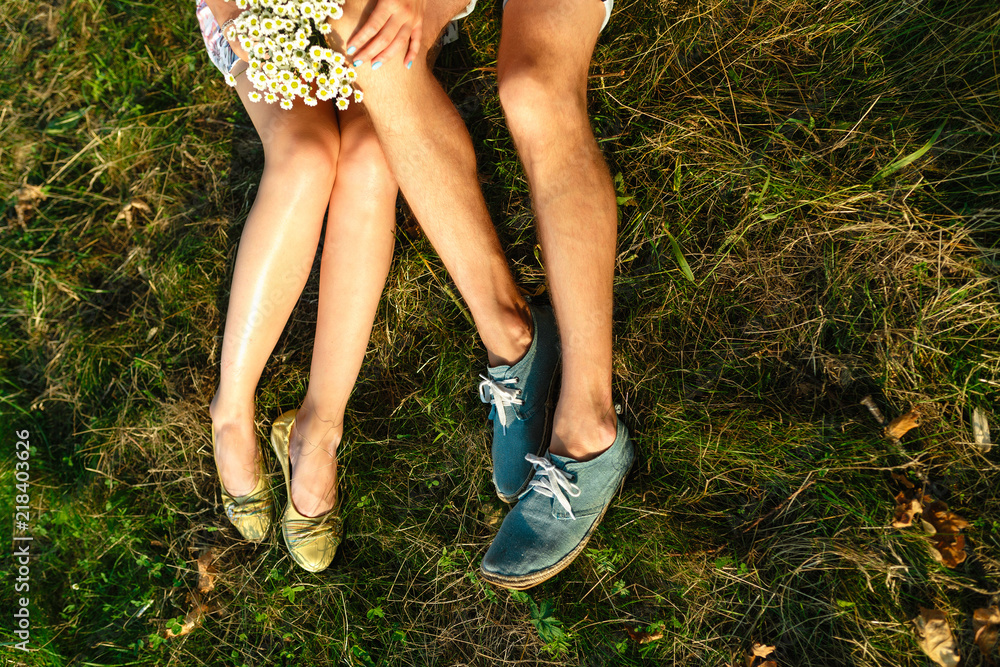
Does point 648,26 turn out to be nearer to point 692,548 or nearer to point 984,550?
point 692,548

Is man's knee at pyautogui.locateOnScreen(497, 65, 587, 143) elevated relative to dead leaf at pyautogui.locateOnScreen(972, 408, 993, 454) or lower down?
elevated

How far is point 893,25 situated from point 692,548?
206 cm

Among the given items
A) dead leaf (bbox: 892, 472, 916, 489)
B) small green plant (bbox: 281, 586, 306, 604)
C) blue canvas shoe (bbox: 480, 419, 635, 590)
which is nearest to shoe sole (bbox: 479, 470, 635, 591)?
blue canvas shoe (bbox: 480, 419, 635, 590)

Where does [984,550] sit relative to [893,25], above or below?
below

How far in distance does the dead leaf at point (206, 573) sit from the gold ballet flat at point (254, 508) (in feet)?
0.73

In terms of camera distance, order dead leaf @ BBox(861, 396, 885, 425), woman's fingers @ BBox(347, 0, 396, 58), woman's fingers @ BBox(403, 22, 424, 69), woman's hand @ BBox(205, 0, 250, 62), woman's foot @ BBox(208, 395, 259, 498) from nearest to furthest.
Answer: woman's fingers @ BBox(347, 0, 396, 58) < woman's fingers @ BBox(403, 22, 424, 69) < woman's hand @ BBox(205, 0, 250, 62) < dead leaf @ BBox(861, 396, 885, 425) < woman's foot @ BBox(208, 395, 259, 498)

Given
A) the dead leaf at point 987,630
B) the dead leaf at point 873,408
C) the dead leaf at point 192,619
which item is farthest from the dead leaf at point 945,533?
the dead leaf at point 192,619

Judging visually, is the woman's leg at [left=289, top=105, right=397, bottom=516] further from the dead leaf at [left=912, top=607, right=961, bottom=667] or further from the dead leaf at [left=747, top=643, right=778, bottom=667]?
the dead leaf at [left=912, top=607, right=961, bottom=667]

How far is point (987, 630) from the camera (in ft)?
6.05

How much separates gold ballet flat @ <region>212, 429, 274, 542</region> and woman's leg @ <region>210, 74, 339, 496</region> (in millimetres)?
508

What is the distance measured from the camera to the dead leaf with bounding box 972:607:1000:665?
1.83 metres

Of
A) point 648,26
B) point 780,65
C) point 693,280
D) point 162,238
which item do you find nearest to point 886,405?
point 693,280

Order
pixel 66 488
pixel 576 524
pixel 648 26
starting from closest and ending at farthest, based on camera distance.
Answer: pixel 576 524, pixel 648 26, pixel 66 488

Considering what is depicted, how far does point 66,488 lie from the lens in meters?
2.74
